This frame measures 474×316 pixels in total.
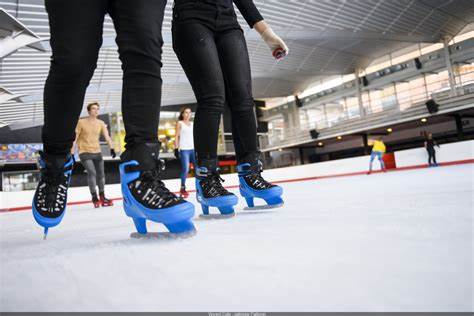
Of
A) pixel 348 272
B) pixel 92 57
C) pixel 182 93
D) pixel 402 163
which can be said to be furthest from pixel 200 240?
pixel 182 93

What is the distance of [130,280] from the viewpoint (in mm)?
492

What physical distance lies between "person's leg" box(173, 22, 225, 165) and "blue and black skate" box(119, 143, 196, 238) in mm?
541

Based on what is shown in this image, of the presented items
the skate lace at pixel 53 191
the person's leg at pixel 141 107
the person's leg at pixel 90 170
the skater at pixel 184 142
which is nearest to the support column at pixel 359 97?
the skater at pixel 184 142

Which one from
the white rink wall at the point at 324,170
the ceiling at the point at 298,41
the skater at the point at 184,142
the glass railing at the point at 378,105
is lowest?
the white rink wall at the point at 324,170

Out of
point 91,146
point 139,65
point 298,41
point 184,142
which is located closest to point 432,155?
point 298,41

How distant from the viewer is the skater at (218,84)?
4.63ft

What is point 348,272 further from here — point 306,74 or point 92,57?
point 306,74

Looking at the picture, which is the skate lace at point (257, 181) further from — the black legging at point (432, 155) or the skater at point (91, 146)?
the black legging at point (432, 155)

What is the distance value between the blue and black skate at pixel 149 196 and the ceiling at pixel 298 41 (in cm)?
919

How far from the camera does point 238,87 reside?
1568 mm

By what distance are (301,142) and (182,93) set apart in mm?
7589

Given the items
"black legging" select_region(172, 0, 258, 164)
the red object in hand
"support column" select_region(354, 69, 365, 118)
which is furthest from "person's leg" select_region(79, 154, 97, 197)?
"support column" select_region(354, 69, 365, 118)

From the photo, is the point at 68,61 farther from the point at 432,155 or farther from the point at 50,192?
the point at 432,155

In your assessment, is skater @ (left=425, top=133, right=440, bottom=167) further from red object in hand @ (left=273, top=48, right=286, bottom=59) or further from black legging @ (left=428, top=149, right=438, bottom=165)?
red object in hand @ (left=273, top=48, right=286, bottom=59)
